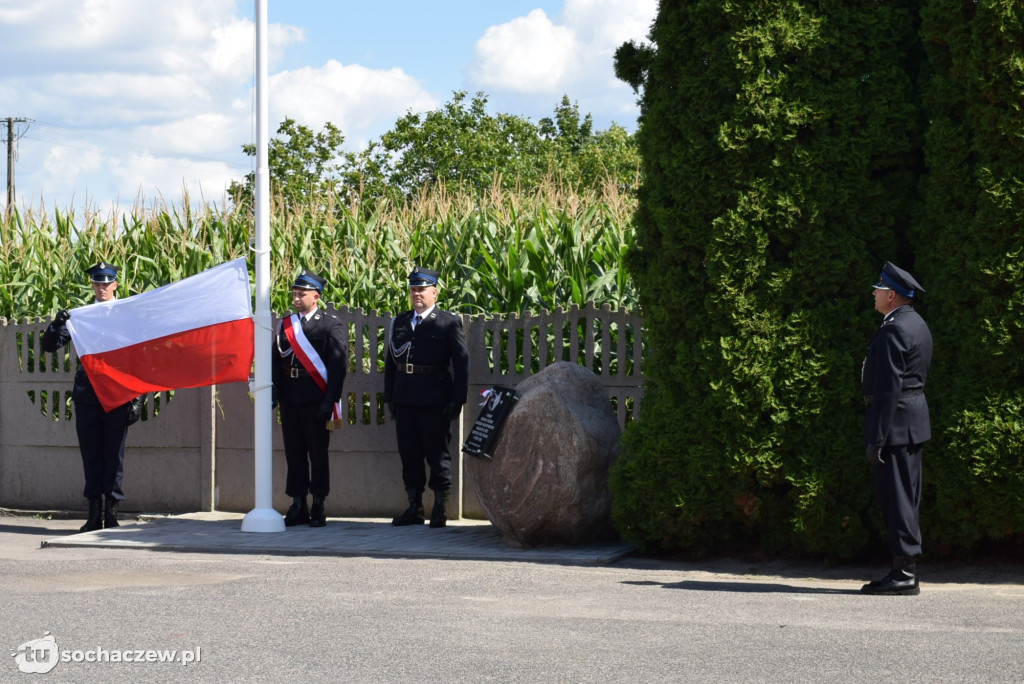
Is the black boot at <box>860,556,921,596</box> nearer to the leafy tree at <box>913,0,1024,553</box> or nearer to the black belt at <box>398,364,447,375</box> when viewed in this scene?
the leafy tree at <box>913,0,1024,553</box>

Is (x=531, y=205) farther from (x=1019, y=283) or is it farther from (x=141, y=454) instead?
(x=1019, y=283)

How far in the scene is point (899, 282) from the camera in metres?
8.06

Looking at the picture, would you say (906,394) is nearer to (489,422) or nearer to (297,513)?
(489,422)

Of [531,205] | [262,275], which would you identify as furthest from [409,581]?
[531,205]

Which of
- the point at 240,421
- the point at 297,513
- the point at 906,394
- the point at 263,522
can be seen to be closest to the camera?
the point at 906,394

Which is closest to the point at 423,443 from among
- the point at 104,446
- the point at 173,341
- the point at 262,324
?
the point at 262,324

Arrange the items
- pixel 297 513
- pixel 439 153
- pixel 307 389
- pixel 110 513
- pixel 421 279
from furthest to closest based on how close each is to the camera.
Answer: pixel 439 153
pixel 110 513
pixel 297 513
pixel 307 389
pixel 421 279

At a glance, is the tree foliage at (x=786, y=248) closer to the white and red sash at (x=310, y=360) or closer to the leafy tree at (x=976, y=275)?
the leafy tree at (x=976, y=275)

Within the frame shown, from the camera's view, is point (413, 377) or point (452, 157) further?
point (452, 157)

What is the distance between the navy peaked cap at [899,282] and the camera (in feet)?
26.4

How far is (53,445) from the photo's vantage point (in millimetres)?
13172

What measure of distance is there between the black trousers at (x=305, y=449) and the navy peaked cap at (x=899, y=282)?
521cm

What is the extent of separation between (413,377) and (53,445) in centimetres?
462

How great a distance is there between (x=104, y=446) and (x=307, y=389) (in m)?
2.02
